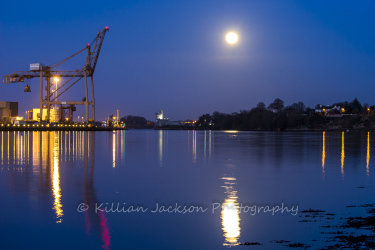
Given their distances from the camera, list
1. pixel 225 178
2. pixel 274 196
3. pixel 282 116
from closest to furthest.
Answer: pixel 274 196 → pixel 225 178 → pixel 282 116

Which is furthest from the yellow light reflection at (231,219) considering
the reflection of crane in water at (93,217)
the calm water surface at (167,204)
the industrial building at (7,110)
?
the industrial building at (7,110)

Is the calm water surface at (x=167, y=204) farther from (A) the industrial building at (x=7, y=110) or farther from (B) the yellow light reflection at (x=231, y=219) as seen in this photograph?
(A) the industrial building at (x=7, y=110)

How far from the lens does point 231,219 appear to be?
873 cm

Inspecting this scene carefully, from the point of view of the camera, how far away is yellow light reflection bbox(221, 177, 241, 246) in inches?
295

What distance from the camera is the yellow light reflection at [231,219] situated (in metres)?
7.49

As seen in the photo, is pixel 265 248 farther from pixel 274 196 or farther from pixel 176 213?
pixel 274 196

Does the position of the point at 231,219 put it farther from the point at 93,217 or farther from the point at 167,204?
the point at 93,217

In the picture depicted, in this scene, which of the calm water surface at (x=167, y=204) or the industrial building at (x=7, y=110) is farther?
the industrial building at (x=7, y=110)

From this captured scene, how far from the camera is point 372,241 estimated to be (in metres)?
6.98

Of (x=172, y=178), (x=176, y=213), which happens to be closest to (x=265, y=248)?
(x=176, y=213)

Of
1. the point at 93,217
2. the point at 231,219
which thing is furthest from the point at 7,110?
the point at 231,219

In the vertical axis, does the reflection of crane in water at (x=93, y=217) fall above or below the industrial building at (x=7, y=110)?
below

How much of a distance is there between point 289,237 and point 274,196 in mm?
3916

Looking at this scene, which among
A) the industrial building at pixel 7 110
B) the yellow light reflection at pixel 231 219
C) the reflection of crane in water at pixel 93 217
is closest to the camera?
the yellow light reflection at pixel 231 219
